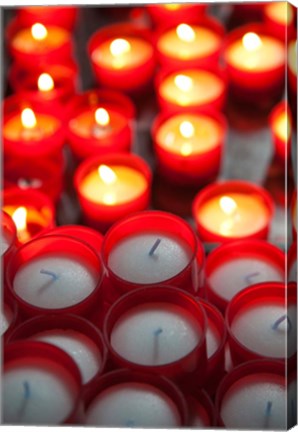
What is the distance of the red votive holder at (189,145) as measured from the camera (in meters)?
1.34

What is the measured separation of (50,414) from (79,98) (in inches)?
30.8

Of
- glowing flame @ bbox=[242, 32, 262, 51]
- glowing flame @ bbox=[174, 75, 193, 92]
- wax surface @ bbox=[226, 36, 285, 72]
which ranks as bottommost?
glowing flame @ bbox=[174, 75, 193, 92]

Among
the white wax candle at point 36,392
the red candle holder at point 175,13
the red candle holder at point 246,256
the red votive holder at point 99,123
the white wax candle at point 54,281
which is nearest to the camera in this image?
the white wax candle at point 36,392

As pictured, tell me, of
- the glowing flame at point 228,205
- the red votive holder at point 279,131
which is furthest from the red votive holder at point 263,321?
the red votive holder at point 279,131

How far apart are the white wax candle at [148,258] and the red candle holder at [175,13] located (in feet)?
2.46

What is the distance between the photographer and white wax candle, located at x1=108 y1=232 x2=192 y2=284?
0.94 m

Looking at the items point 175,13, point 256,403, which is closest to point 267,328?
point 256,403

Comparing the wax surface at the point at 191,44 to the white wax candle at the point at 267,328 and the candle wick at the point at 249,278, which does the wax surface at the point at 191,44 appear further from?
the white wax candle at the point at 267,328

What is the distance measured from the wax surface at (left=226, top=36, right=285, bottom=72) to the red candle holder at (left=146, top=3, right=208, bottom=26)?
11 centimetres

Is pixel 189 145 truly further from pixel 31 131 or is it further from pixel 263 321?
pixel 263 321

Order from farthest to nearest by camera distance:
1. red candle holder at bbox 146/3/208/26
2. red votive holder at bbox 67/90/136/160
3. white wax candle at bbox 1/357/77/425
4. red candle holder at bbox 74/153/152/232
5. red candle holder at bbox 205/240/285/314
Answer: red candle holder at bbox 146/3/208/26, red votive holder at bbox 67/90/136/160, red candle holder at bbox 74/153/152/232, red candle holder at bbox 205/240/285/314, white wax candle at bbox 1/357/77/425

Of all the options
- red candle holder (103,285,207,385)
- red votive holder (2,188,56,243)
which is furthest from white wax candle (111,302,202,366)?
red votive holder (2,188,56,243)

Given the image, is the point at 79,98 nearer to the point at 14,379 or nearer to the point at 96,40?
the point at 96,40

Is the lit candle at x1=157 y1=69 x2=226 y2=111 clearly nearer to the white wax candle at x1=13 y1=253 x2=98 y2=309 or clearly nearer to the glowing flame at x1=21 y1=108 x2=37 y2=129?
the glowing flame at x1=21 y1=108 x2=37 y2=129
